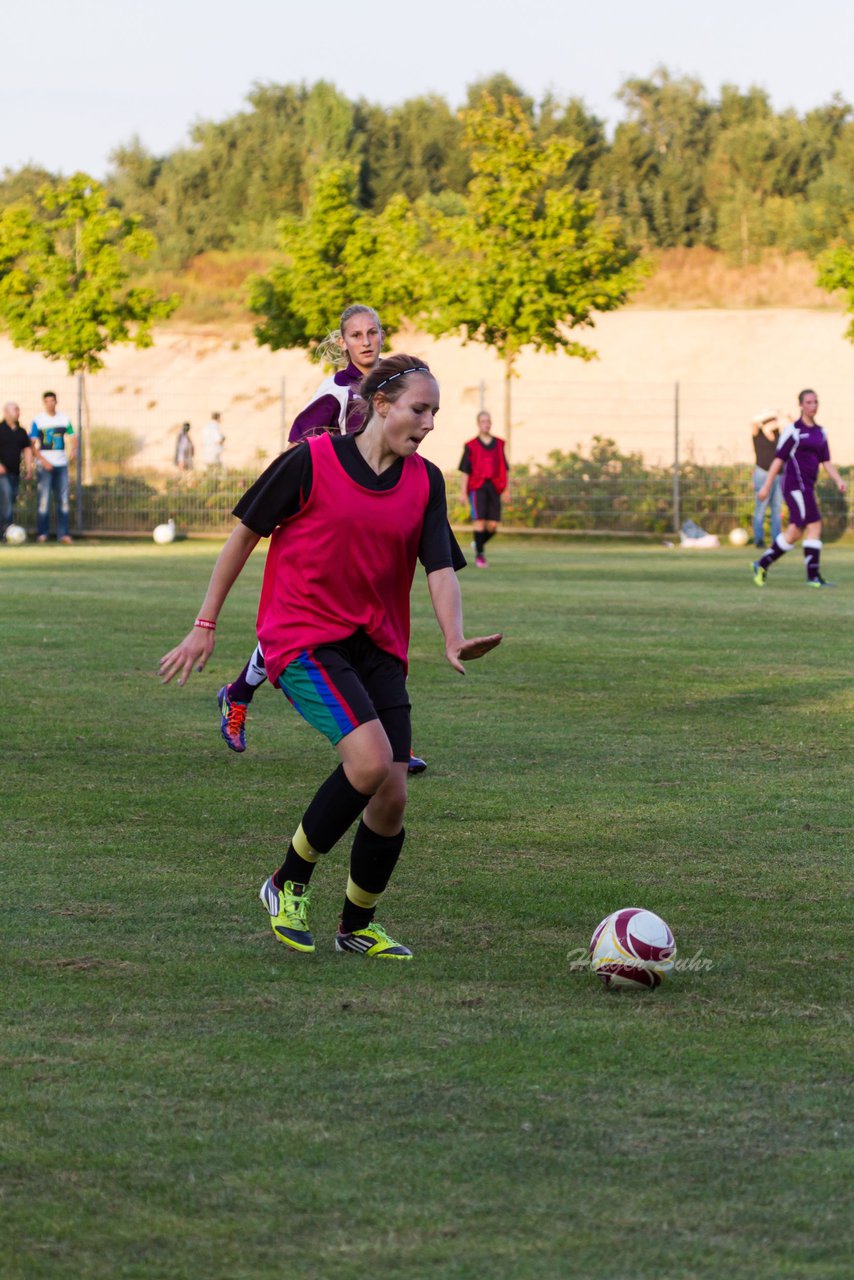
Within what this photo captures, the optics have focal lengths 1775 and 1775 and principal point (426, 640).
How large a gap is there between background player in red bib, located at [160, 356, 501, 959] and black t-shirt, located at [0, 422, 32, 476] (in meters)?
24.3

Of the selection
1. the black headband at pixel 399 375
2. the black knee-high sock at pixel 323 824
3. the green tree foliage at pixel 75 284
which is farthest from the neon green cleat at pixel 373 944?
the green tree foliage at pixel 75 284

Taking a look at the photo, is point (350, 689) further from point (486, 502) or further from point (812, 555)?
point (486, 502)

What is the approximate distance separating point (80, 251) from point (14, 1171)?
32.6 m

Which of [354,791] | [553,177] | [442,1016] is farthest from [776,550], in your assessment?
[553,177]

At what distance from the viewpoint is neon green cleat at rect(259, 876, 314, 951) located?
5418mm

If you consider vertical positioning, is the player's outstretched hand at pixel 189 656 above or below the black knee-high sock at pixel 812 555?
above

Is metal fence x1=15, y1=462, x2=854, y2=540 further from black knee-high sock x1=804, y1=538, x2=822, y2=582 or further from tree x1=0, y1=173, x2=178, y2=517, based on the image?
black knee-high sock x1=804, y1=538, x2=822, y2=582

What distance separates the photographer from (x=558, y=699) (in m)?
11.4

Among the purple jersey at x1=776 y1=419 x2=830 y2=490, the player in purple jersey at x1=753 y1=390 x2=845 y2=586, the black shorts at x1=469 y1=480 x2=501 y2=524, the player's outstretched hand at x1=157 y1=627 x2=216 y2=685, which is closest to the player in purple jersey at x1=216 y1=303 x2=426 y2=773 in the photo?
the player's outstretched hand at x1=157 y1=627 x2=216 y2=685

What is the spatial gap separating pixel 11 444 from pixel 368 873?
2471 centimetres

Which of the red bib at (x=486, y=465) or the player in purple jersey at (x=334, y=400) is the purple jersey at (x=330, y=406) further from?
the red bib at (x=486, y=465)

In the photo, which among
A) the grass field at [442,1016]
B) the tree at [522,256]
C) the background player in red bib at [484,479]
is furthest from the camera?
the tree at [522,256]

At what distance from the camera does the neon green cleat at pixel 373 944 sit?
5305 mm

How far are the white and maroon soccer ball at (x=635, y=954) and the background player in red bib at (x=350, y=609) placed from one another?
64 centimetres
